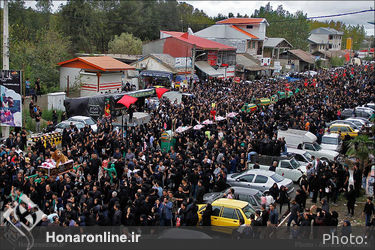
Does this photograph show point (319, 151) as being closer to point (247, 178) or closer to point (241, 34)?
point (247, 178)

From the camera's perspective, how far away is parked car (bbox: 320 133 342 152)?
2228 centimetres

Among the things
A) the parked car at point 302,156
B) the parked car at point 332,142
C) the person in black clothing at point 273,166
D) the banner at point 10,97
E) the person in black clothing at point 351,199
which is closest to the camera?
the person in black clothing at point 351,199

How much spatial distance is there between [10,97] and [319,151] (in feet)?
48.1

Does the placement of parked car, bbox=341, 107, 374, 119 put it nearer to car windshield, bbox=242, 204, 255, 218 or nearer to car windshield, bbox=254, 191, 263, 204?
car windshield, bbox=254, 191, 263, 204

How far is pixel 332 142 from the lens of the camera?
2258cm

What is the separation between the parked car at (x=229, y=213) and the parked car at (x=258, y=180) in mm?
2972

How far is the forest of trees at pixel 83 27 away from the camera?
36281mm

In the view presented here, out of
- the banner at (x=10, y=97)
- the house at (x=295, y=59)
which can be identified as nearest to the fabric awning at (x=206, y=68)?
the house at (x=295, y=59)

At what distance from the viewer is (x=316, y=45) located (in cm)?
10244

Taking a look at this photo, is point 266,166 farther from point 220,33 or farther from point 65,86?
point 220,33

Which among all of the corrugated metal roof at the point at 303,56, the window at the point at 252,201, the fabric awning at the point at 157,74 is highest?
the corrugated metal roof at the point at 303,56

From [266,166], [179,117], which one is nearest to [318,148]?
[266,166]

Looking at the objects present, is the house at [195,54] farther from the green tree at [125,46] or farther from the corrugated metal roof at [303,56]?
the corrugated metal roof at [303,56]

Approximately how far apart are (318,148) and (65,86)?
21.8m
